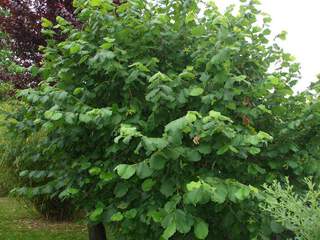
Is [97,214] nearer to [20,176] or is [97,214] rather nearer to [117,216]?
[117,216]

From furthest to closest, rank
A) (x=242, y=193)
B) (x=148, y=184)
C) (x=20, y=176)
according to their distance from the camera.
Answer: (x=20, y=176) → (x=148, y=184) → (x=242, y=193)

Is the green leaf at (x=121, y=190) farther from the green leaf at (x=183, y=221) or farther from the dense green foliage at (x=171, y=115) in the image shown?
the green leaf at (x=183, y=221)

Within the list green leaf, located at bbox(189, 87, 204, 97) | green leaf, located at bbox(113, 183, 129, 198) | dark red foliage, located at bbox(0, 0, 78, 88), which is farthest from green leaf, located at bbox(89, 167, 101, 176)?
dark red foliage, located at bbox(0, 0, 78, 88)

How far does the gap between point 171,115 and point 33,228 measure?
5019mm

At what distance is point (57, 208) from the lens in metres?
8.34

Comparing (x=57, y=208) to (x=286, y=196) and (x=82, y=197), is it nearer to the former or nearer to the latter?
(x=82, y=197)

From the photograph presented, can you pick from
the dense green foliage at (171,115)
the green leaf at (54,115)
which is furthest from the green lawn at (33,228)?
the green leaf at (54,115)

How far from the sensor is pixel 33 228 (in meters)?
7.80

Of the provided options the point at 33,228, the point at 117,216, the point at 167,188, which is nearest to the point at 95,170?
the point at 117,216

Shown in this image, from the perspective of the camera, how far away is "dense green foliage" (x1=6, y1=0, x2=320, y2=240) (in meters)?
3.30

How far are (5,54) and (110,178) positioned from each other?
9.95 m

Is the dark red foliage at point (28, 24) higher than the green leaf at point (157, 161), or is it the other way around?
the green leaf at point (157, 161)

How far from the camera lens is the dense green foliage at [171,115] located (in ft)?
10.8

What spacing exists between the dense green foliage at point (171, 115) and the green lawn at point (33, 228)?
3081 mm
